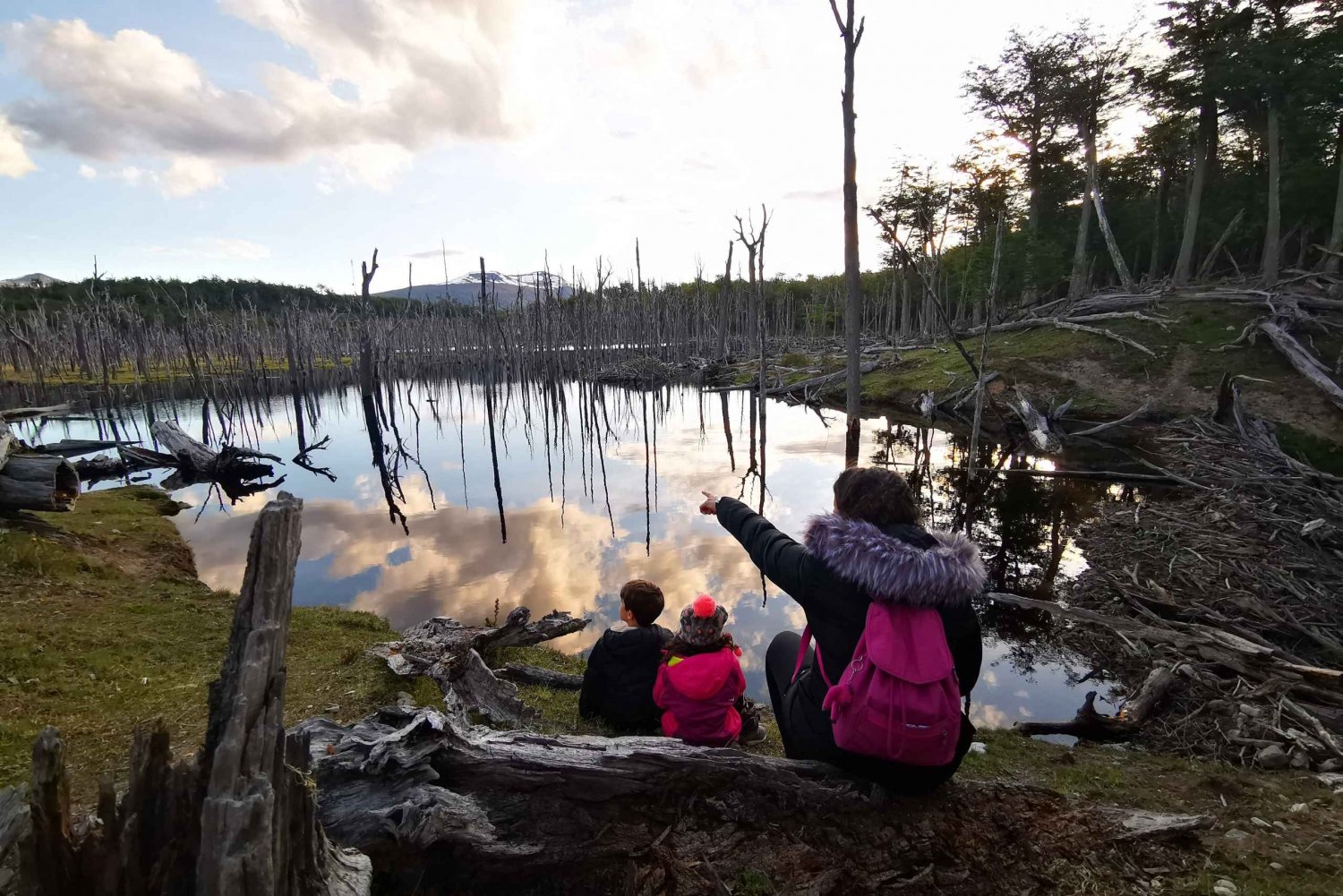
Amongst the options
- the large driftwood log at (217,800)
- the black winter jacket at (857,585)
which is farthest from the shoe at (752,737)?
the large driftwood log at (217,800)

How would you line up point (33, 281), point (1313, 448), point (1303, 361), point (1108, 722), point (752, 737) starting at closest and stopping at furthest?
point (752, 737) → point (1108, 722) → point (1313, 448) → point (1303, 361) → point (33, 281)

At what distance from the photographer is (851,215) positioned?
9422 millimetres

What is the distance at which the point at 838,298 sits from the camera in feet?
153

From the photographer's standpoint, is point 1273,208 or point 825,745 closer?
point 825,745

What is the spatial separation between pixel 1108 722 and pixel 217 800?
6.55 m

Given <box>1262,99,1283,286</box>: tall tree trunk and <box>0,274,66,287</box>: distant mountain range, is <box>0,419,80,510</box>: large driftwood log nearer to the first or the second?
<box>1262,99,1283,286</box>: tall tree trunk

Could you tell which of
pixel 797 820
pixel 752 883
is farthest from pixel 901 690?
pixel 752 883

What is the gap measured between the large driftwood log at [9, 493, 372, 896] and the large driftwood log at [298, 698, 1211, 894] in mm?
802

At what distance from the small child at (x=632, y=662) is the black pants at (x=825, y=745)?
123cm

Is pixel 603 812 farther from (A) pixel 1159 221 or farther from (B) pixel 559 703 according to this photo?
(A) pixel 1159 221

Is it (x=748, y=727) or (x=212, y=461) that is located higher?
(x=212, y=461)

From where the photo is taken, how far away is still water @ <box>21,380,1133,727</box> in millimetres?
7816

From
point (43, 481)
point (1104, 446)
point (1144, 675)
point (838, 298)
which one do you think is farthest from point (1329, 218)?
point (43, 481)

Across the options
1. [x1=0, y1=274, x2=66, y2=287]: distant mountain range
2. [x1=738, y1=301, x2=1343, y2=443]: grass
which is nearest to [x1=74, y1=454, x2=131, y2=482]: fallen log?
[x1=738, y1=301, x2=1343, y2=443]: grass
